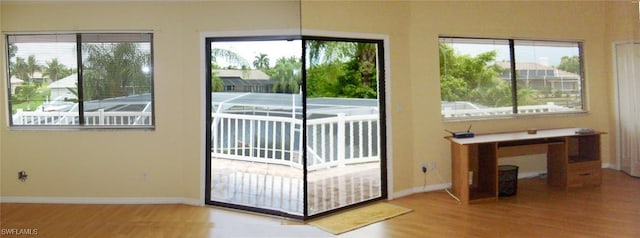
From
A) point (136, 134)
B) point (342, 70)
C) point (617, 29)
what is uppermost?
point (617, 29)

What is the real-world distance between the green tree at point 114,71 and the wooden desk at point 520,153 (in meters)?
2.49

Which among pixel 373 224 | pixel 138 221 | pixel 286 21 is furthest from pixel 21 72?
pixel 373 224

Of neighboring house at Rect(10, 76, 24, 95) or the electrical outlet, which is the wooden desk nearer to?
the electrical outlet

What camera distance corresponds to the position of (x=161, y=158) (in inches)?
53.3

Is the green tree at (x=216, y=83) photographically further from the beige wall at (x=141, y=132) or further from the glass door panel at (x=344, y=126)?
the glass door panel at (x=344, y=126)

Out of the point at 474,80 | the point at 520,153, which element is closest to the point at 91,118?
the point at 474,80

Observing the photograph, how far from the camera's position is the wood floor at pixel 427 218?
146cm

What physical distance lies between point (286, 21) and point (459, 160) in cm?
219

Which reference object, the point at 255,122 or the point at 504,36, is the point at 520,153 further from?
the point at 255,122

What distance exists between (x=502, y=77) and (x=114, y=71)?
338 cm

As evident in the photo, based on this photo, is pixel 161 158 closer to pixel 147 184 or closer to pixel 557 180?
pixel 147 184

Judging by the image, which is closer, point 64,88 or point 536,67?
point 64,88

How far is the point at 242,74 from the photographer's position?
136 centimetres

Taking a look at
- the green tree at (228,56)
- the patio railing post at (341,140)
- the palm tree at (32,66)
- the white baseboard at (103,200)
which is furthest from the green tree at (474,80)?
the palm tree at (32,66)
